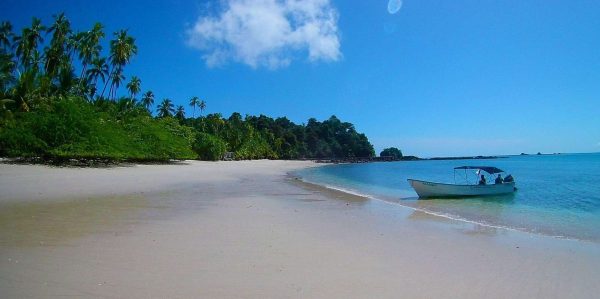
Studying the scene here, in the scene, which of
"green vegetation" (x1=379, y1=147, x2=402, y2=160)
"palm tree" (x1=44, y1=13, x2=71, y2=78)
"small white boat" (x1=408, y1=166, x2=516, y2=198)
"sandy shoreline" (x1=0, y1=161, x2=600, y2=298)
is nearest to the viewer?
"sandy shoreline" (x1=0, y1=161, x2=600, y2=298)

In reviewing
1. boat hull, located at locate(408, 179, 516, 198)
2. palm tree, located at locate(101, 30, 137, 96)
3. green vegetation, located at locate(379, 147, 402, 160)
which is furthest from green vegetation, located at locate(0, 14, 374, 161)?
green vegetation, located at locate(379, 147, 402, 160)

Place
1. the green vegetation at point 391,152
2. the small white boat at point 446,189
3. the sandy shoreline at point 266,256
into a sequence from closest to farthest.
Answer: the sandy shoreline at point 266,256
the small white boat at point 446,189
the green vegetation at point 391,152

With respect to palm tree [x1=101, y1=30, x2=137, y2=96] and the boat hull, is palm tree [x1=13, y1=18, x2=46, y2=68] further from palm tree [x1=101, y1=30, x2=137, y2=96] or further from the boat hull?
the boat hull

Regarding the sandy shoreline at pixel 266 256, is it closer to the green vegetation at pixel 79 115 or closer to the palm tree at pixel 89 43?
the green vegetation at pixel 79 115

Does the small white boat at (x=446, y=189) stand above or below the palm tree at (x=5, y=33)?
below

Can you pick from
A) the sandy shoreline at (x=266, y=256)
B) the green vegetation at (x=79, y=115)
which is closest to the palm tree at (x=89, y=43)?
the green vegetation at (x=79, y=115)

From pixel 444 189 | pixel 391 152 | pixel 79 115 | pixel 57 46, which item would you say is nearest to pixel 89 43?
pixel 57 46

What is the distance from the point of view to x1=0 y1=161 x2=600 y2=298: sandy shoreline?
4.96 m

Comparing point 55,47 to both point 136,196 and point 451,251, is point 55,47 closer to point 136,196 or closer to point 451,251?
point 136,196

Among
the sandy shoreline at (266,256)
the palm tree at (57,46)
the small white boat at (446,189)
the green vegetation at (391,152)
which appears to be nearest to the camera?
the sandy shoreline at (266,256)

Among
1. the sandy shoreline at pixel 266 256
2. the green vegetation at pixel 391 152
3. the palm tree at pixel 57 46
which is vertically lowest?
the sandy shoreline at pixel 266 256

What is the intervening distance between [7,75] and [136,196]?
2838cm

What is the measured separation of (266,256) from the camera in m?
6.59

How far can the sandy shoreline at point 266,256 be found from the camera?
16.3 ft
